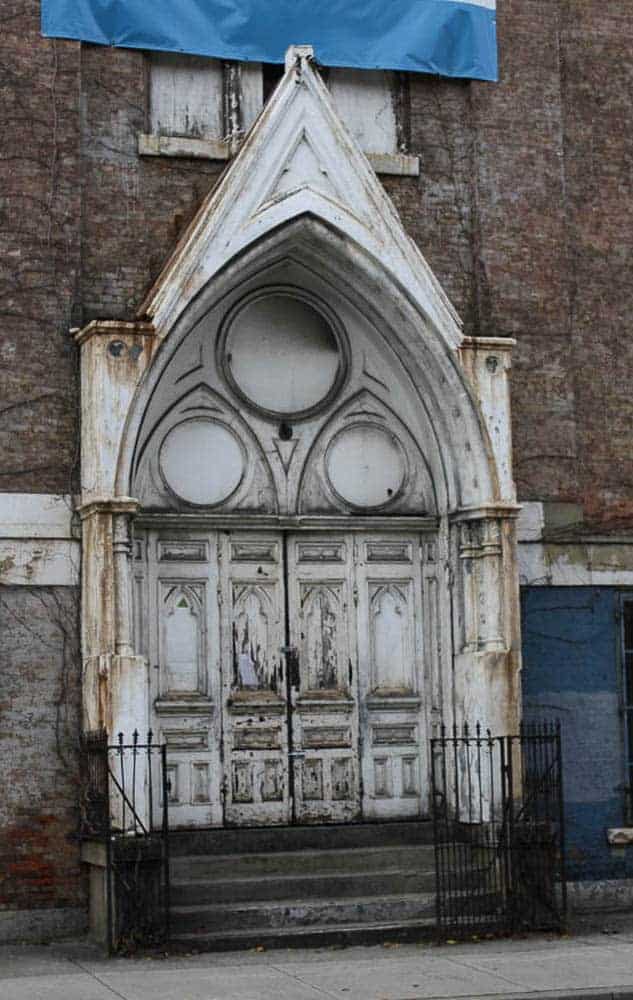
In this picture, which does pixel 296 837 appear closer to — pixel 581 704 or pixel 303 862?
pixel 303 862

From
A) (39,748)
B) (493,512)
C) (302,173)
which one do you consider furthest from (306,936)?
(302,173)

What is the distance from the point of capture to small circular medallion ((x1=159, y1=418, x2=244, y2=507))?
567 inches

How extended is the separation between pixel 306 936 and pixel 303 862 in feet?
3.43

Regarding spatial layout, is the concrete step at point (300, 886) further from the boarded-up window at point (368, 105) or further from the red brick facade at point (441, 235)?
the boarded-up window at point (368, 105)

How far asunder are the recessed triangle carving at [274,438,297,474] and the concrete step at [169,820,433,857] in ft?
9.70

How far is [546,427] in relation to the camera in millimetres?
15445

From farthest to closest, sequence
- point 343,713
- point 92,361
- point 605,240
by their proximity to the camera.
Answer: point 605,240 → point 343,713 → point 92,361

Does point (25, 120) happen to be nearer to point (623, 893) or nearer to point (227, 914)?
point (227, 914)

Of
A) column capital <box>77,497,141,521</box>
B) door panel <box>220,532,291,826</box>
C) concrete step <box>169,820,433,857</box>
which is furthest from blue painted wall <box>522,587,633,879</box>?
column capital <box>77,497,141,521</box>

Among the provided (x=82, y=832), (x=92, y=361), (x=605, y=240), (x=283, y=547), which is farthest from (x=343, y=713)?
(x=605, y=240)

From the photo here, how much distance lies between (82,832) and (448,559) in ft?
12.4

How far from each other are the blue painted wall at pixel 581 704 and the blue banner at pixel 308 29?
15.6 feet

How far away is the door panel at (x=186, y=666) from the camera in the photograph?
553 inches

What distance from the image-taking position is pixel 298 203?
14109mm
